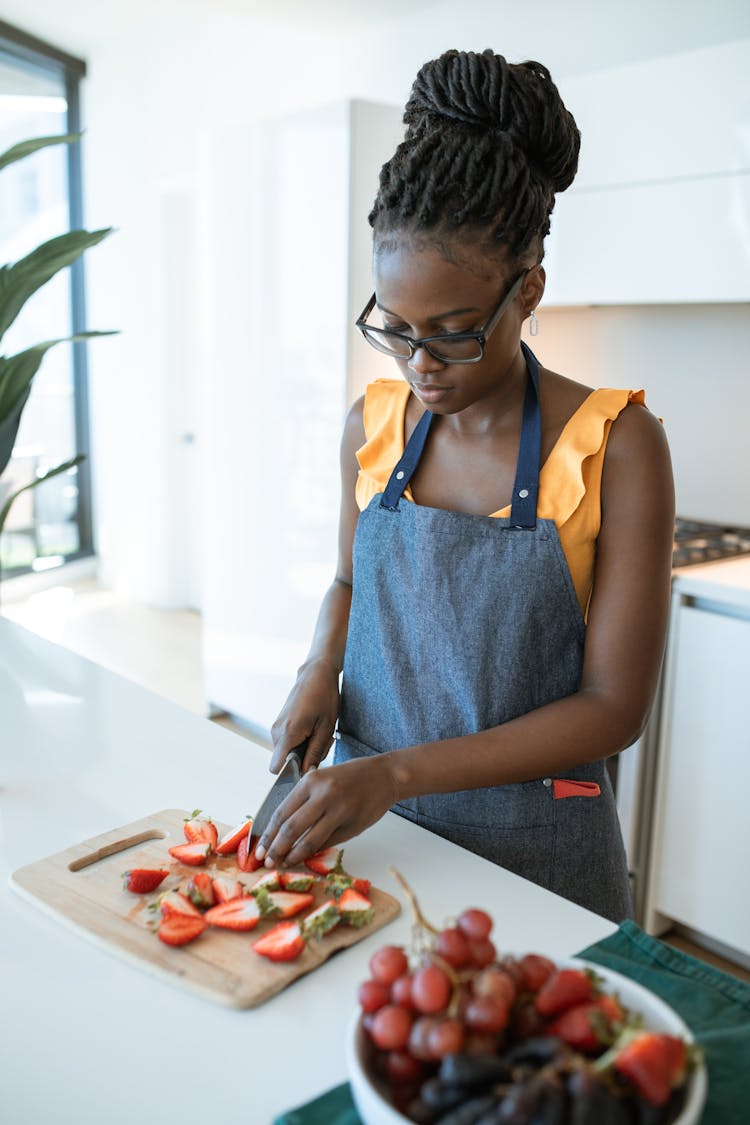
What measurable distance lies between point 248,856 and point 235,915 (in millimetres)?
99

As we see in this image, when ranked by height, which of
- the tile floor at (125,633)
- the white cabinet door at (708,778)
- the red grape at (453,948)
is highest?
the red grape at (453,948)

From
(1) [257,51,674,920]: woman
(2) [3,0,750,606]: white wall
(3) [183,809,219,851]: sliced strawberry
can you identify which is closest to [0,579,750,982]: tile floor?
(2) [3,0,750,606]: white wall

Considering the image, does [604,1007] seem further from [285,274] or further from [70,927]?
[285,274]

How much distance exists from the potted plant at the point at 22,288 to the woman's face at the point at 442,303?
348 millimetres

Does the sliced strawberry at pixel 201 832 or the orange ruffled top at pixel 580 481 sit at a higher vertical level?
the orange ruffled top at pixel 580 481

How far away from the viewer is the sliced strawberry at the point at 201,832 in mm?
1053

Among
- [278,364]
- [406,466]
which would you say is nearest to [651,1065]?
[406,466]

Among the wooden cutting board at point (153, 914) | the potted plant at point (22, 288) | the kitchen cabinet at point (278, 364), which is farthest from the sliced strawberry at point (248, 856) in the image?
the kitchen cabinet at point (278, 364)

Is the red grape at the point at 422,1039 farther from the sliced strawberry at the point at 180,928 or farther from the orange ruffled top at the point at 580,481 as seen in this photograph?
the orange ruffled top at the point at 580,481

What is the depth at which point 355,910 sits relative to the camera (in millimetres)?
919

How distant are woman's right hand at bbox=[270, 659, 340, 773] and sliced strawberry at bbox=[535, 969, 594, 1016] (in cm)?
62

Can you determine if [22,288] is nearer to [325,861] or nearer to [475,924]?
[325,861]

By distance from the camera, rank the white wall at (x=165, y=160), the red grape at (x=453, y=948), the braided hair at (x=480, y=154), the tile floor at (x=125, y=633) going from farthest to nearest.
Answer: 1. the tile floor at (x=125, y=633)
2. the white wall at (x=165, y=160)
3. the braided hair at (x=480, y=154)
4. the red grape at (x=453, y=948)

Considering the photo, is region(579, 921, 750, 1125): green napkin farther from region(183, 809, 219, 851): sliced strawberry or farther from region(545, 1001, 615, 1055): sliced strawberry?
region(183, 809, 219, 851): sliced strawberry
